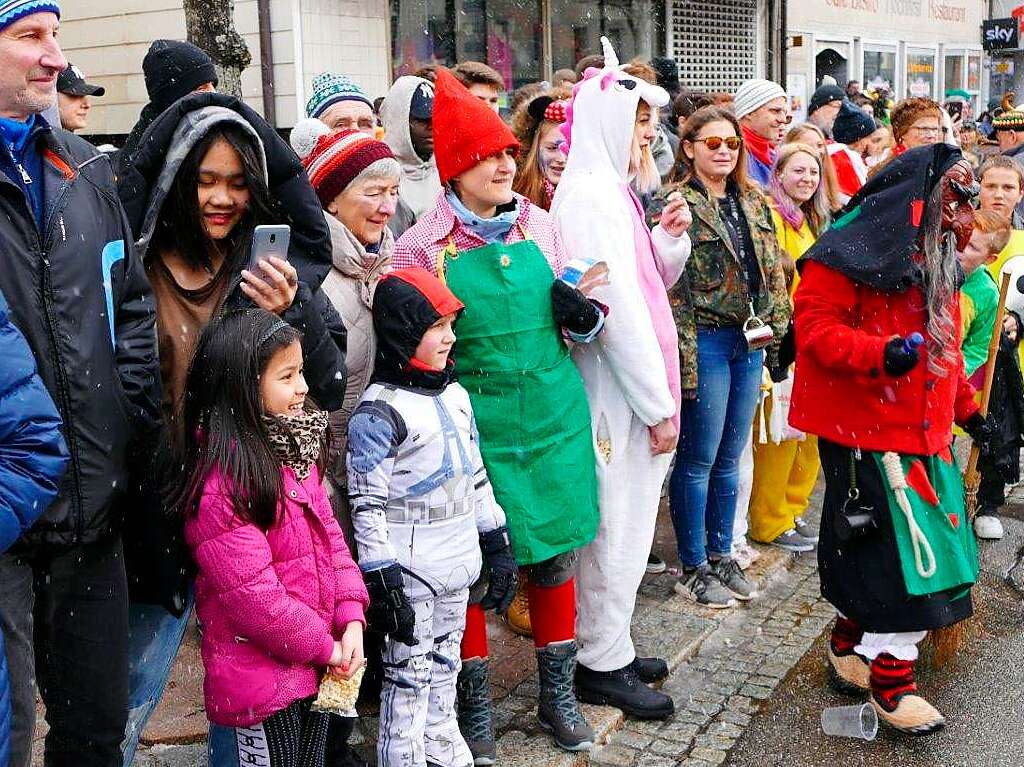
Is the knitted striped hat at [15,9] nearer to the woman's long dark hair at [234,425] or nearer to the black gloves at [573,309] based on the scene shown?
the woman's long dark hair at [234,425]

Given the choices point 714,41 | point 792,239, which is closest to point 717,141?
point 792,239

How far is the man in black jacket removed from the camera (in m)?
2.59

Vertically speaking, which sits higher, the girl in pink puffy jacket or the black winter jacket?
the black winter jacket

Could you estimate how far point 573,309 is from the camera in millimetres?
3783

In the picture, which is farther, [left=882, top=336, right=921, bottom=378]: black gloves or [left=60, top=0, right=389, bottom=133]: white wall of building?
[left=60, top=0, right=389, bottom=133]: white wall of building

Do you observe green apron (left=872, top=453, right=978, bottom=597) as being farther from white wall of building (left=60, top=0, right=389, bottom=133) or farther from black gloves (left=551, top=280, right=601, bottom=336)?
white wall of building (left=60, top=0, right=389, bottom=133)

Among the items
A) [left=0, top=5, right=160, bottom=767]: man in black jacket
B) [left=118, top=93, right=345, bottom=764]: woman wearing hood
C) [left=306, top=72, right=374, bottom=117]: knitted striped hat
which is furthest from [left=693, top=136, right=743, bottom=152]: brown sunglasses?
[left=0, top=5, right=160, bottom=767]: man in black jacket

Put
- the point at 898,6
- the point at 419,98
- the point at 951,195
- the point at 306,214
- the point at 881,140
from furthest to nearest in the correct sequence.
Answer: the point at 898,6 < the point at 881,140 < the point at 419,98 < the point at 951,195 < the point at 306,214

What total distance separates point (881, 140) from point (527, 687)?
21.2 ft

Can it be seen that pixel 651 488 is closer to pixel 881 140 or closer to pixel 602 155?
pixel 602 155

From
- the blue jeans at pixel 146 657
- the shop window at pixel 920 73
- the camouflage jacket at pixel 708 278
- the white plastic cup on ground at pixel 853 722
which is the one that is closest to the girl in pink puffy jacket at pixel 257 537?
the blue jeans at pixel 146 657

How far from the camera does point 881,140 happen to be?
30.3 feet

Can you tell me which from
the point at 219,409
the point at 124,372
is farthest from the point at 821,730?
the point at 124,372

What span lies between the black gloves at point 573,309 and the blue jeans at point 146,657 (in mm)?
1452
